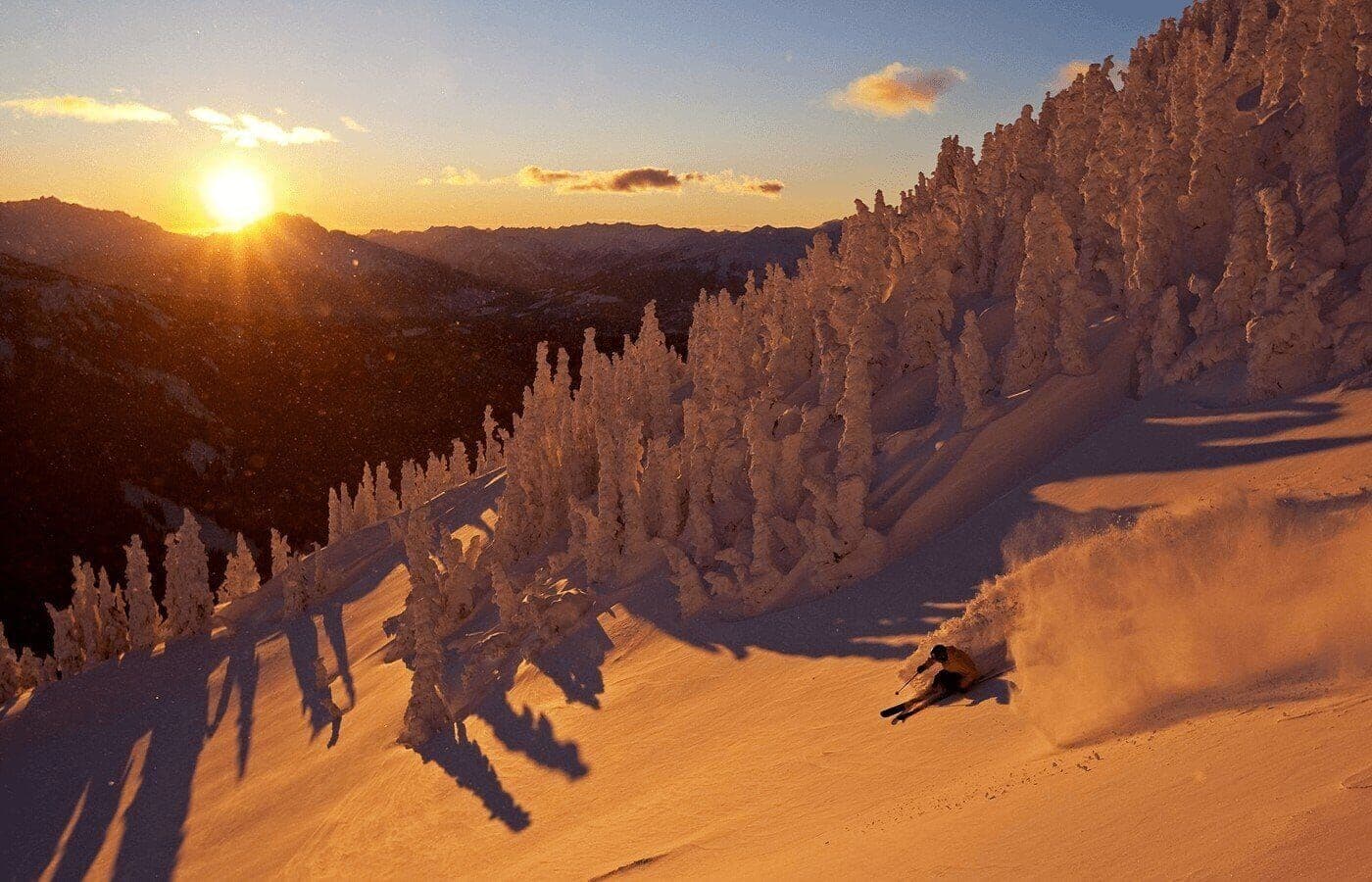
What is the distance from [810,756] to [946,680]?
87.1 inches

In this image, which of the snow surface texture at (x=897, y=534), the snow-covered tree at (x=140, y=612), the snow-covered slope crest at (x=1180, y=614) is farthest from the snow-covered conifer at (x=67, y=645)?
the snow-covered slope crest at (x=1180, y=614)

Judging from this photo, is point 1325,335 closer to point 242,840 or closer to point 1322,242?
point 1322,242

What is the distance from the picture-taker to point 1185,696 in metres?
8.77

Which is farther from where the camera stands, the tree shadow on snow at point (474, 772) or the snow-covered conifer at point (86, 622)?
the snow-covered conifer at point (86, 622)

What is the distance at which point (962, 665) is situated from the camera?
12023 mm

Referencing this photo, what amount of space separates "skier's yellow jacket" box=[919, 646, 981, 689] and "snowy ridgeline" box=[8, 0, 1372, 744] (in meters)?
7.38

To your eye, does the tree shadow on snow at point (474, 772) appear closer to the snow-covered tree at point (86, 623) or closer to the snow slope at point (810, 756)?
the snow slope at point (810, 756)

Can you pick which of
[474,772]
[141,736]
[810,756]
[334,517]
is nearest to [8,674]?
[141,736]

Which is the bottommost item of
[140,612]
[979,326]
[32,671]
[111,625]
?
[32,671]

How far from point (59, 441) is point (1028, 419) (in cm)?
12727

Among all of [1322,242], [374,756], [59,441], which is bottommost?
[59,441]

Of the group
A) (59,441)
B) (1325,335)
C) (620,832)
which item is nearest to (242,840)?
(620,832)

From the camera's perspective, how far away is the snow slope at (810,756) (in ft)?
19.6

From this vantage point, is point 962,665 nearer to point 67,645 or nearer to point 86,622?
point 86,622
